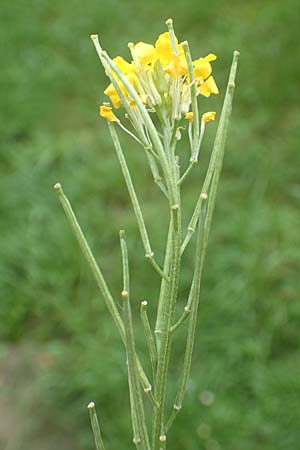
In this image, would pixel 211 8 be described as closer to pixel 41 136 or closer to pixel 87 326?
pixel 41 136

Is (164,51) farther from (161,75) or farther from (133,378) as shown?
(133,378)

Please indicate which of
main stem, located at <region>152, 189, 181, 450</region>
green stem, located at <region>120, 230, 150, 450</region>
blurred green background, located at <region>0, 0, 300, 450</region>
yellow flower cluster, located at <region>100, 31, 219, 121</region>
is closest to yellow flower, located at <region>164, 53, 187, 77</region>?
yellow flower cluster, located at <region>100, 31, 219, 121</region>

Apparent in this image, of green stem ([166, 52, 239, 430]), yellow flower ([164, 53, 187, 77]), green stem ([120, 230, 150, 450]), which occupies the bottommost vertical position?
green stem ([120, 230, 150, 450])

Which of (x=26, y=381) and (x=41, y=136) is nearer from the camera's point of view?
(x=26, y=381)

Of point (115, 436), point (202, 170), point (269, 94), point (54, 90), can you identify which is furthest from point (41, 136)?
point (115, 436)

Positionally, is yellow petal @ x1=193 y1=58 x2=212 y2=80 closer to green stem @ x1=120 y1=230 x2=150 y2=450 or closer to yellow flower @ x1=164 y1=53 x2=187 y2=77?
yellow flower @ x1=164 y1=53 x2=187 y2=77

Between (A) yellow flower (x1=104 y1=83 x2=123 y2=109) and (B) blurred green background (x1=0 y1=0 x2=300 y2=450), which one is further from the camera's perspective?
(B) blurred green background (x1=0 y1=0 x2=300 y2=450)

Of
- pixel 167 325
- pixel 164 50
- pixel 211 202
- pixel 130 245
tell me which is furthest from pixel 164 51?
pixel 130 245

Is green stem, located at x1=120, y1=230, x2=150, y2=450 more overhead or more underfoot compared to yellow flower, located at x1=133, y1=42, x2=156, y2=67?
more underfoot
